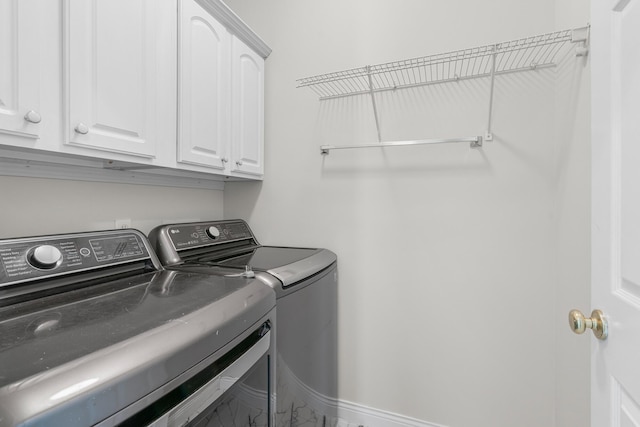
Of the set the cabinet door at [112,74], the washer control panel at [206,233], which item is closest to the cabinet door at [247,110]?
the washer control panel at [206,233]

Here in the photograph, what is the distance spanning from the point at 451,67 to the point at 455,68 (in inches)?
0.8

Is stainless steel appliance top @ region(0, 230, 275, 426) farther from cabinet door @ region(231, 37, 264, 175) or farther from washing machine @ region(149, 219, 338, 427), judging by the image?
cabinet door @ region(231, 37, 264, 175)

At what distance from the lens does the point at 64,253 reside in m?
0.99

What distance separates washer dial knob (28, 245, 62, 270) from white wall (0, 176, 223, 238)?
0.84 feet

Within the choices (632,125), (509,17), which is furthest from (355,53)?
(632,125)

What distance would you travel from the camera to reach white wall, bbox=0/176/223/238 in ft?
3.50

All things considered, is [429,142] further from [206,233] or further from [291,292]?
[206,233]

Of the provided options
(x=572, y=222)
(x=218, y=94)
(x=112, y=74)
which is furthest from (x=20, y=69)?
(x=572, y=222)

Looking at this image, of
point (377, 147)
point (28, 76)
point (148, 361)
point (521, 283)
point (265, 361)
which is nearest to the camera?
point (148, 361)

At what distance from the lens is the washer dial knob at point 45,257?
91 centimetres

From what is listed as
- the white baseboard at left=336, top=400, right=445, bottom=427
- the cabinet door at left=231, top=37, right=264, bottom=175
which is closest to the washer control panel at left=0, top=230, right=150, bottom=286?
the cabinet door at left=231, top=37, right=264, bottom=175

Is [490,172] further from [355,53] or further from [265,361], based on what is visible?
[265,361]

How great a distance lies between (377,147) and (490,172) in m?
0.61

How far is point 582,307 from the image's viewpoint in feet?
3.46
